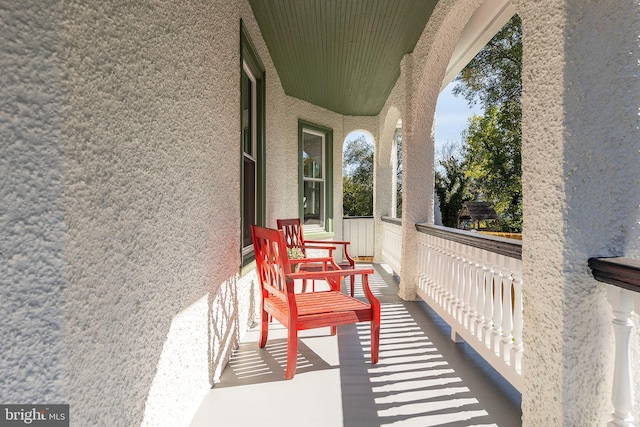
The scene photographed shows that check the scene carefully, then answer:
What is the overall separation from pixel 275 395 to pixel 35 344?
1634mm

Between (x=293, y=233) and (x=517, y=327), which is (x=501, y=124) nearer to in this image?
(x=293, y=233)

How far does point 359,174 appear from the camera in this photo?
741 inches

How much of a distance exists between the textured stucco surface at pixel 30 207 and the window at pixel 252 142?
8.74ft

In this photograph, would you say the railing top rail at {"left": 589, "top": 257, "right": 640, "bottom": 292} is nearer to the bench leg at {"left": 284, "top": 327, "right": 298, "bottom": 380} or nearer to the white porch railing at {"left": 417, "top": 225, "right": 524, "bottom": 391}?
the white porch railing at {"left": 417, "top": 225, "right": 524, "bottom": 391}

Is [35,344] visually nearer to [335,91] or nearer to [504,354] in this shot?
[504,354]

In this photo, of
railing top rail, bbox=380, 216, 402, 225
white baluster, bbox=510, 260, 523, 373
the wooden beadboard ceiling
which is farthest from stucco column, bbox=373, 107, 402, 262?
white baluster, bbox=510, 260, 523, 373

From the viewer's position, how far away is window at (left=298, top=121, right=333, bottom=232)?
23.2 feet

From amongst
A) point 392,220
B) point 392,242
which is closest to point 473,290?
point 392,242

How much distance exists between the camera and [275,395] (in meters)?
2.38

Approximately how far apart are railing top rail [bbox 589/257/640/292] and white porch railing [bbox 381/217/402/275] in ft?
13.6

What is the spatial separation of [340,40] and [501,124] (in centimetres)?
853

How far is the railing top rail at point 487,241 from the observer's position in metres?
2.26

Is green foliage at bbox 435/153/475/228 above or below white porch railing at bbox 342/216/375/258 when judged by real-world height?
above

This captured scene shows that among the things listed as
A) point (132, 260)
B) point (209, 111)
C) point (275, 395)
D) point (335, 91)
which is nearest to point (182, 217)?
point (132, 260)
